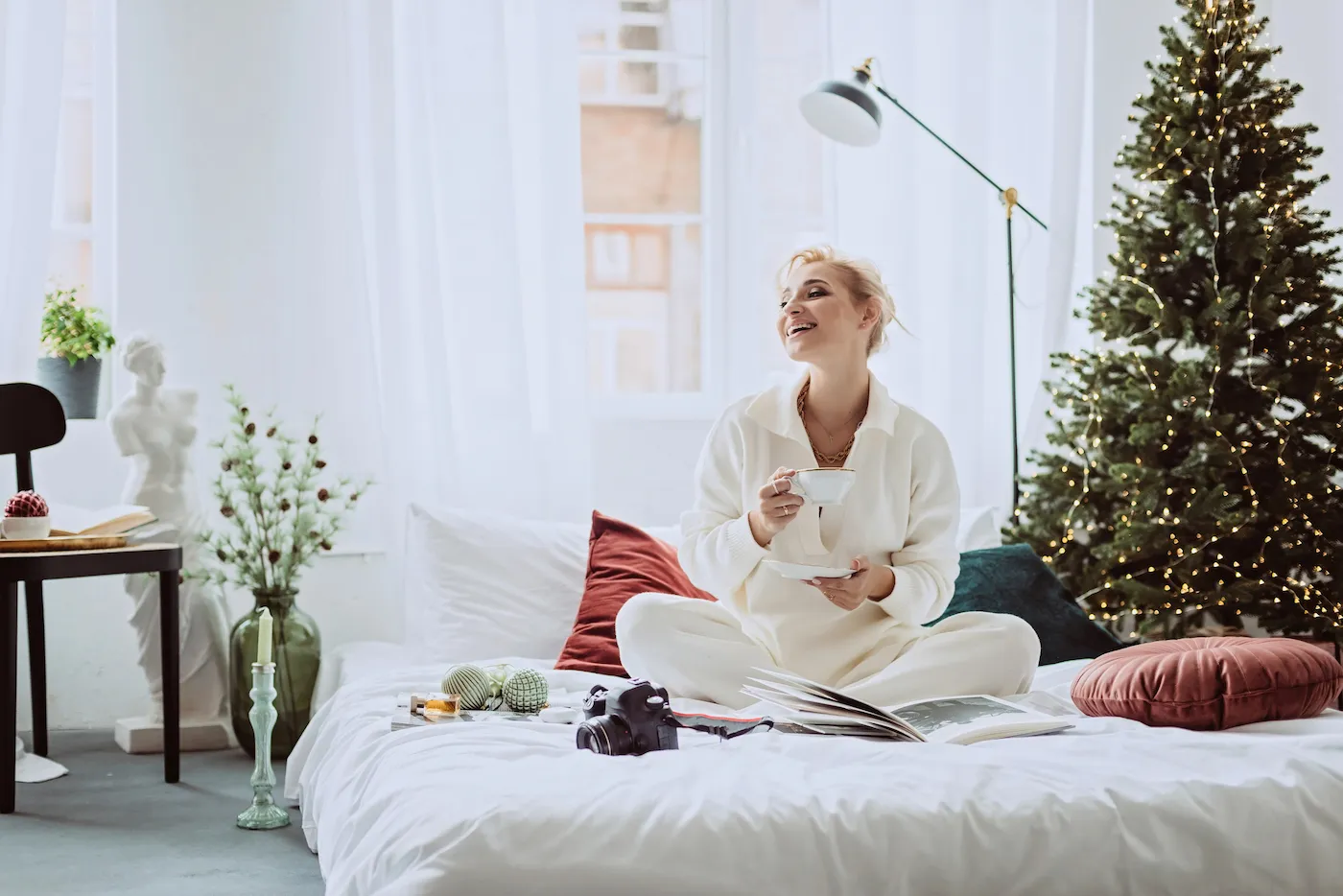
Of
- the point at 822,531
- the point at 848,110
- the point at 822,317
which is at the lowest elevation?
the point at 822,531

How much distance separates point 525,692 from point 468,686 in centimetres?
9

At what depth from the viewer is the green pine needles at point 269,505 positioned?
9.78 ft

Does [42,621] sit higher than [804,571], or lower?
lower

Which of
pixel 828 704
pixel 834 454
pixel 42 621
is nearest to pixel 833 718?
pixel 828 704

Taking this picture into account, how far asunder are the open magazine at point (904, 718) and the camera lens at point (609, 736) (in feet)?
0.68

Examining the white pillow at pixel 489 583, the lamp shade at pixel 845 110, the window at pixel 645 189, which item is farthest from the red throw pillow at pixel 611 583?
the lamp shade at pixel 845 110

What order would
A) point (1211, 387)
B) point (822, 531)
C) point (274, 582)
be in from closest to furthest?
1. point (822, 531)
2. point (1211, 387)
3. point (274, 582)

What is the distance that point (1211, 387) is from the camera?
2861 millimetres

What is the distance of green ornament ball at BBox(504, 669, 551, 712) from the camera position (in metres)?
2.01

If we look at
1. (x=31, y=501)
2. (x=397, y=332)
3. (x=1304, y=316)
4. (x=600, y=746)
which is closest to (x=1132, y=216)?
(x=1304, y=316)

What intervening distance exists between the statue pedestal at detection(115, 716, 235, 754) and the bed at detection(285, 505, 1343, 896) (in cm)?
159

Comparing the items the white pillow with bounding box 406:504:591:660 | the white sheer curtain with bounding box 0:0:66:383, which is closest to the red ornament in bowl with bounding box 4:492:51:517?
the white sheer curtain with bounding box 0:0:66:383

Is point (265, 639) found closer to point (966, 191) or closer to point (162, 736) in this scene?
point (162, 736)

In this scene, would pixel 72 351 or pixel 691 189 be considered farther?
pixel 691 189
